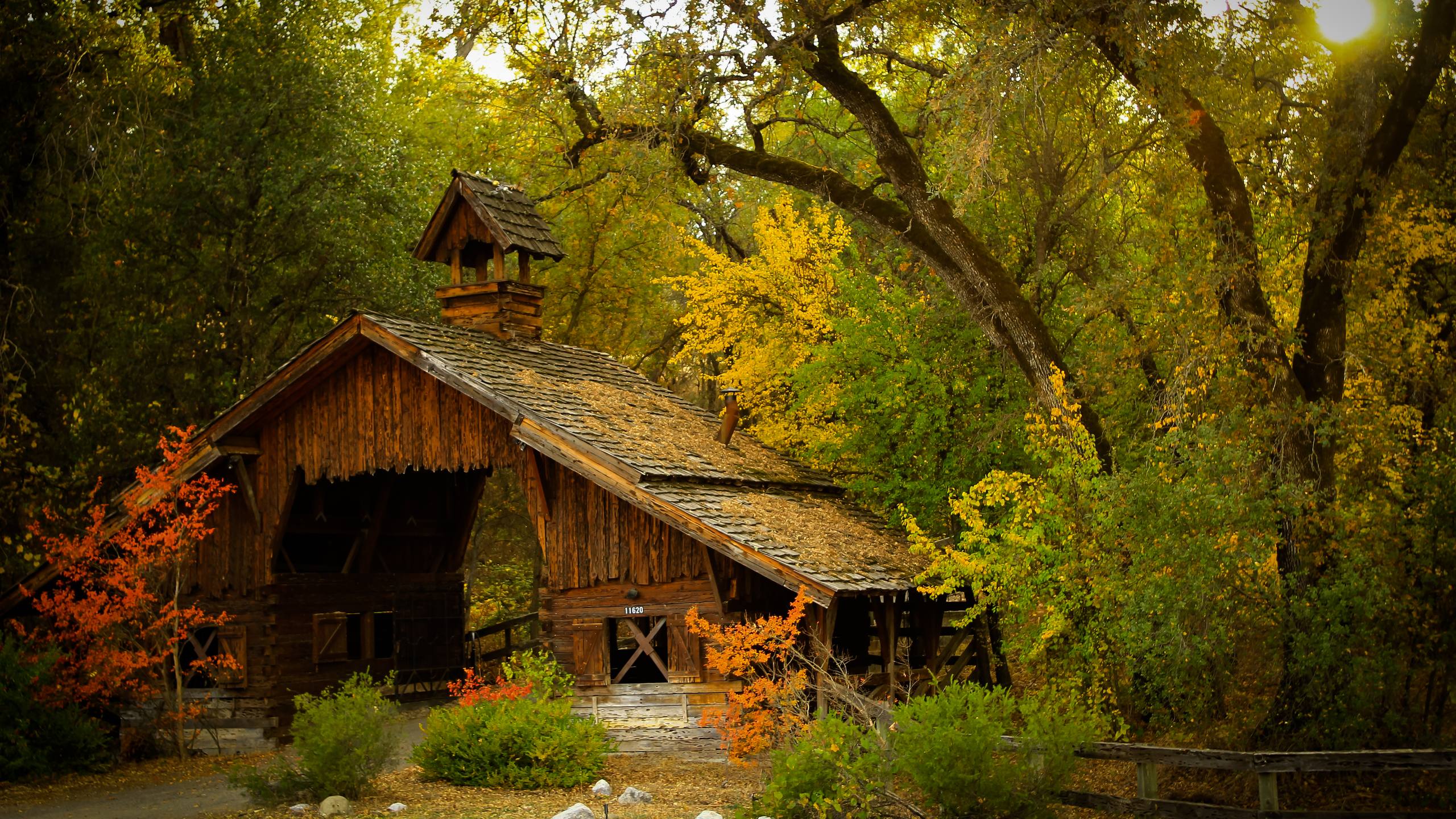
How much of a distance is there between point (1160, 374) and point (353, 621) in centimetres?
1349

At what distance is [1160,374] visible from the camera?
1805 centimetres

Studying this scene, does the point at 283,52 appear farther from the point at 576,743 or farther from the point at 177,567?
the point at 576,743

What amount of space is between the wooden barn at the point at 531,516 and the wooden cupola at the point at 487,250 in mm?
41

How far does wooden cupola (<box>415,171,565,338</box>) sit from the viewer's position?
2002 cm

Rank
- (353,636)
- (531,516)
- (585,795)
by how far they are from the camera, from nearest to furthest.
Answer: (585,795)
(531,516)
(353,636)

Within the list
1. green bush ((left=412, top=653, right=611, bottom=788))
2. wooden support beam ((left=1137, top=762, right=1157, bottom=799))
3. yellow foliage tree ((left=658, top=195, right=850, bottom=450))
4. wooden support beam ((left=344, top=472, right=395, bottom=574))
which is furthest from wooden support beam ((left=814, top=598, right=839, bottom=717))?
wooden support beam ((left=344, top=472, right=395, bottom=574))

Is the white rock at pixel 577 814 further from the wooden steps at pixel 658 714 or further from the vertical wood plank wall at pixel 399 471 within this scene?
the vertical wood plank wall at pixel 399 471

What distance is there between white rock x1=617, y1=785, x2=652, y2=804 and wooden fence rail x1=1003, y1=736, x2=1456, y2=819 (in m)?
4.04

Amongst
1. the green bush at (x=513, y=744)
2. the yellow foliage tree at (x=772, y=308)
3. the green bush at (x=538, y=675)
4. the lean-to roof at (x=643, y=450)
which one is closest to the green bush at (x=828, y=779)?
the lean-to roof at (x=643, y=450)

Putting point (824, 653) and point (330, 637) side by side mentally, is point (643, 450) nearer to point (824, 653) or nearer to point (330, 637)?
point (824, 653)

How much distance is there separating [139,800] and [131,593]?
327cm

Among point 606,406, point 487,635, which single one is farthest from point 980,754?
point 487,635

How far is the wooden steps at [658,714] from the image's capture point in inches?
630

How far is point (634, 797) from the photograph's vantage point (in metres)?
13.6
